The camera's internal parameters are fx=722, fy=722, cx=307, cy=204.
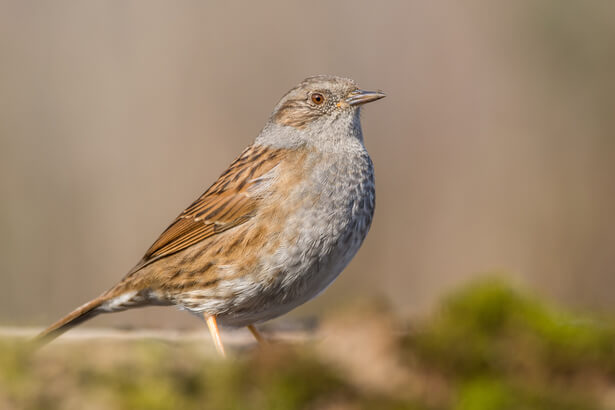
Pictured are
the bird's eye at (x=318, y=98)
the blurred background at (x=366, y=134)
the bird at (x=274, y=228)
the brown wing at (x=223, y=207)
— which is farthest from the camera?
the blurred background at (x=366, y=134)

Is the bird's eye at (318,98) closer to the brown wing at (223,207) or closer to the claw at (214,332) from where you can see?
the brown wing at (223,207)

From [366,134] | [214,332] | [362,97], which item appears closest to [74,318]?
[214,332]

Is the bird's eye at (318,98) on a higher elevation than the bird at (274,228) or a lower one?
higher

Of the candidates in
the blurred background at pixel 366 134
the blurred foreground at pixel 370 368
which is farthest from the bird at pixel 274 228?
the blurred background at pixel 366 134

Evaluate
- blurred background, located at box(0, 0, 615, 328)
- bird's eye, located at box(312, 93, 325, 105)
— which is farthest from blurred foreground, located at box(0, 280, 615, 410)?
blurred background, located at box(0, 0, 615, 328)

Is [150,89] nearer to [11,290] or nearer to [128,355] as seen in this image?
[11,290]

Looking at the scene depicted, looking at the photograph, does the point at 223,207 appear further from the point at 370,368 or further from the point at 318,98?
the point at 370,368

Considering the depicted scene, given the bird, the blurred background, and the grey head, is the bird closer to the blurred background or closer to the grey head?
the grey head
